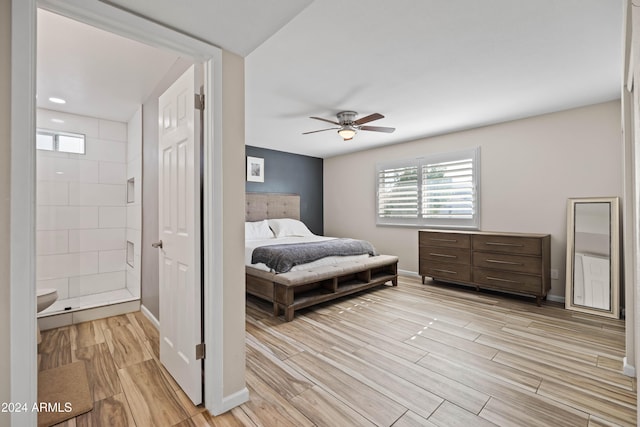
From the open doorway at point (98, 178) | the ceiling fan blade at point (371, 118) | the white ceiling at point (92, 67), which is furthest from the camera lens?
the ceiling fan blade at point (371, 118)

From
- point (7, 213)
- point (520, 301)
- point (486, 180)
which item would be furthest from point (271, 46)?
point (520, 301)

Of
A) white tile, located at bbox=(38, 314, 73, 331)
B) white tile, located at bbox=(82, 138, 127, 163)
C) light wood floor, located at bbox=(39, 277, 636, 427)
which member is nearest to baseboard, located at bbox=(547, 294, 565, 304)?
light wood floor, located at bbox=(39, 277, 636, 427)

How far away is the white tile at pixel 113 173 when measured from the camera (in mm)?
3637

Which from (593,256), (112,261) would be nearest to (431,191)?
(593,256)

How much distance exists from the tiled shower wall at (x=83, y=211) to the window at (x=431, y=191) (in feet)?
13.6

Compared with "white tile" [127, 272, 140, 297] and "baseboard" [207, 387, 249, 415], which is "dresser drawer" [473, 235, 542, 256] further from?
"white tile" [127, 272, 140, 297]

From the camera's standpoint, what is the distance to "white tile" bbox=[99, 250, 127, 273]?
365cm

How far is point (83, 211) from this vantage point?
3.51 metres

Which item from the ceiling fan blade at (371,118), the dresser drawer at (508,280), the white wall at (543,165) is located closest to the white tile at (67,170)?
the ceiling fan blade at (371,118)

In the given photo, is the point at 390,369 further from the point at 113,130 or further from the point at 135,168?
the point at 113,130

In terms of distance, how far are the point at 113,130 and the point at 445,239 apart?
476cm

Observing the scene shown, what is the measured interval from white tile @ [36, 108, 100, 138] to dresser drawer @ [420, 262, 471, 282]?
4869 millimetres

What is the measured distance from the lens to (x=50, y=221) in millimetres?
3330

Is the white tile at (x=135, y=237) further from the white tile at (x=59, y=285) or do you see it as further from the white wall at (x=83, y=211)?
the white tile at (x=59, y=285)
